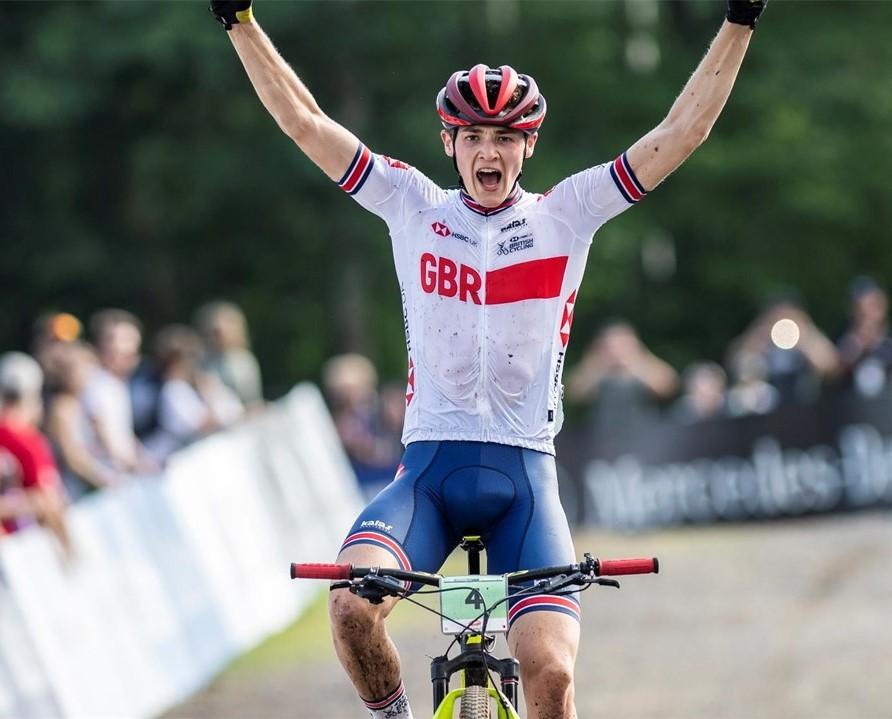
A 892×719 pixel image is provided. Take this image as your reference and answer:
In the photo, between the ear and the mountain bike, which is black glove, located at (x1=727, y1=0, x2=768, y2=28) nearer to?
the ear

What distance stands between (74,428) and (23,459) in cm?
182

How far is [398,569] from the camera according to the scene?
6238 mm

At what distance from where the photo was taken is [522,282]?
6980mm

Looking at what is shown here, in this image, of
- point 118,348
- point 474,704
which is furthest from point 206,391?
point 474,704

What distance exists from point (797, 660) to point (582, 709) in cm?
229

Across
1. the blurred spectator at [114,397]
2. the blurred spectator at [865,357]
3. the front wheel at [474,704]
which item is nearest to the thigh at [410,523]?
the front wheel at [474,704]

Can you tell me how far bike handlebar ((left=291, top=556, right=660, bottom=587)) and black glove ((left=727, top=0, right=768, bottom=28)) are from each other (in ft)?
6.63

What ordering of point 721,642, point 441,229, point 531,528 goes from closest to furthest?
point 531,528, point 441,229, point 721,642

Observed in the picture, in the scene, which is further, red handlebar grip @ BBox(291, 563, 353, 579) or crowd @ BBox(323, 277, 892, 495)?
crowd @ BBox(323, 277, 892, 495)

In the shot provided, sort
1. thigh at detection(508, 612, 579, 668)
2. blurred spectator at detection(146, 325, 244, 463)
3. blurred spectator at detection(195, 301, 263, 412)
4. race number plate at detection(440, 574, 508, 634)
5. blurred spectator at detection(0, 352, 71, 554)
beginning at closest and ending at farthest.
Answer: race number plate at detection(440, 574, 508, 634) → thigh at detection(508, 612, 579, 668) → blurred spectator at detection(0, 352, 71, 554) → blurred spectator at detection(146, 325, 244, 463) → blurred spectator at detection(195, 301, 263, 412)

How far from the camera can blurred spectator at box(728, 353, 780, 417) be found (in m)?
21.7

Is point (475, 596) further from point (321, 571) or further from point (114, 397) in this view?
point (114, 397)

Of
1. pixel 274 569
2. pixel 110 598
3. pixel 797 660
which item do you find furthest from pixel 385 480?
pixel 110 598

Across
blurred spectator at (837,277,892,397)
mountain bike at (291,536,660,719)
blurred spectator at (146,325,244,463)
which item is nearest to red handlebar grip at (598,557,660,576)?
mountain bike at (291,536,660,719)
